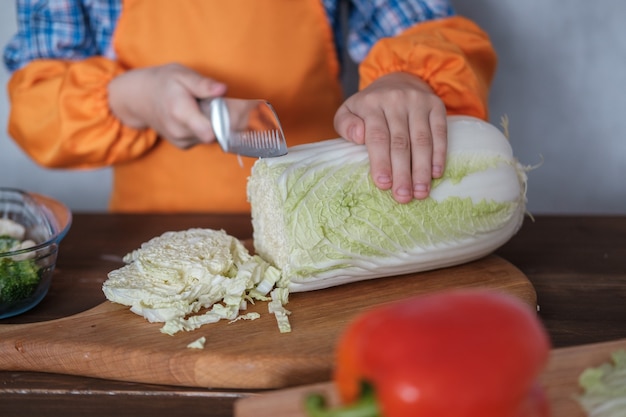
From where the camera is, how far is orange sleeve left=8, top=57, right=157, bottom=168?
1771mm

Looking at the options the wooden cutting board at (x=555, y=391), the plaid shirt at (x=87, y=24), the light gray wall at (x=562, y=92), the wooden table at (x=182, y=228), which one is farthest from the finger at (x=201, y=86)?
the light gray wall at (x=562, y=92)

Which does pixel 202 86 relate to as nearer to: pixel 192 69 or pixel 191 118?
pixel 191 118

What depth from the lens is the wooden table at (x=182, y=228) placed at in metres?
1.07

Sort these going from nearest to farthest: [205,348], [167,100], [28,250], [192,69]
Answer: [205,348]
[28,250]
[167,100]
[192,69]

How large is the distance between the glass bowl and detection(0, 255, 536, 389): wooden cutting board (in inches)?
3.1

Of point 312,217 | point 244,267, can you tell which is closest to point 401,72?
point 312,217

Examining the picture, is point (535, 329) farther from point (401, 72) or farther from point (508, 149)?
point (401, 72)

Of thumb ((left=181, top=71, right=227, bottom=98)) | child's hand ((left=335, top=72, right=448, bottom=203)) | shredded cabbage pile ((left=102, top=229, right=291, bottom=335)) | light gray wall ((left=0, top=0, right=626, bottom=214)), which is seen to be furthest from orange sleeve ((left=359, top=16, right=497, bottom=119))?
light gray wall ((left=0, top=0, right=626, bottom=214))

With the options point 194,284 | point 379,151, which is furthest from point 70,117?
point 379,151

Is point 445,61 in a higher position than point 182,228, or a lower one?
higher

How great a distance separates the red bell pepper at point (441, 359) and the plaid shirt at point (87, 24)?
1235 mm

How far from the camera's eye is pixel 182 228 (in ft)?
5.72

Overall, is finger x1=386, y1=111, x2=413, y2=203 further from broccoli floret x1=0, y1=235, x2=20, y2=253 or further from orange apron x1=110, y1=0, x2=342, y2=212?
broccoli floret x1=0, y1=235, x2=20, y2=253

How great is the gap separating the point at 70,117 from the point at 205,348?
918 mm
